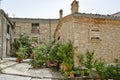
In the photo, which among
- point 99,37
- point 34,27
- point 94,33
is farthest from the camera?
point 34,27

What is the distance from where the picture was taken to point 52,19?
1373 inches

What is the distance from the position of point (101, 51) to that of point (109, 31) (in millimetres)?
1734

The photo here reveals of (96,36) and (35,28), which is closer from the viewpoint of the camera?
(96,36)

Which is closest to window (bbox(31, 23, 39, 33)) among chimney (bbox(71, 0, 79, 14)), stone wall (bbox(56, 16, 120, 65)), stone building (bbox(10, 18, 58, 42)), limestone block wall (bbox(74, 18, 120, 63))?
stone building (bbox(10, 18, 58, 42))

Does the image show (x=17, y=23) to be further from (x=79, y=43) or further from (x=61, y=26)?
(x=79, y=43)

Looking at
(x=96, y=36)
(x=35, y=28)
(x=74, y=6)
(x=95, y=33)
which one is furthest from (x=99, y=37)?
(x=35, y=28)

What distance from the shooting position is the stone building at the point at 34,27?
34469mm

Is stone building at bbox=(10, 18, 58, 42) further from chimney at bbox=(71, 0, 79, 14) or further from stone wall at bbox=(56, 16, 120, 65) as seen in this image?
chimney at bbox=(71, 0, 79, 14)

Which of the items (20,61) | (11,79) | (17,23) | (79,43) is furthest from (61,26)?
(17,23)

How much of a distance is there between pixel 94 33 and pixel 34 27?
66.8ft

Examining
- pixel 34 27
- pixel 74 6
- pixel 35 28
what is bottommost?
pixel 35 28

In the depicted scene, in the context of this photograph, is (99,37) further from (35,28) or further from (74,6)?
(35,28)

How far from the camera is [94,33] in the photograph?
16109 millimetres

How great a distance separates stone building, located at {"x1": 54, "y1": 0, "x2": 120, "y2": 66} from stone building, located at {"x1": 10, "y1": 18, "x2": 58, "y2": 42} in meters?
17.9
